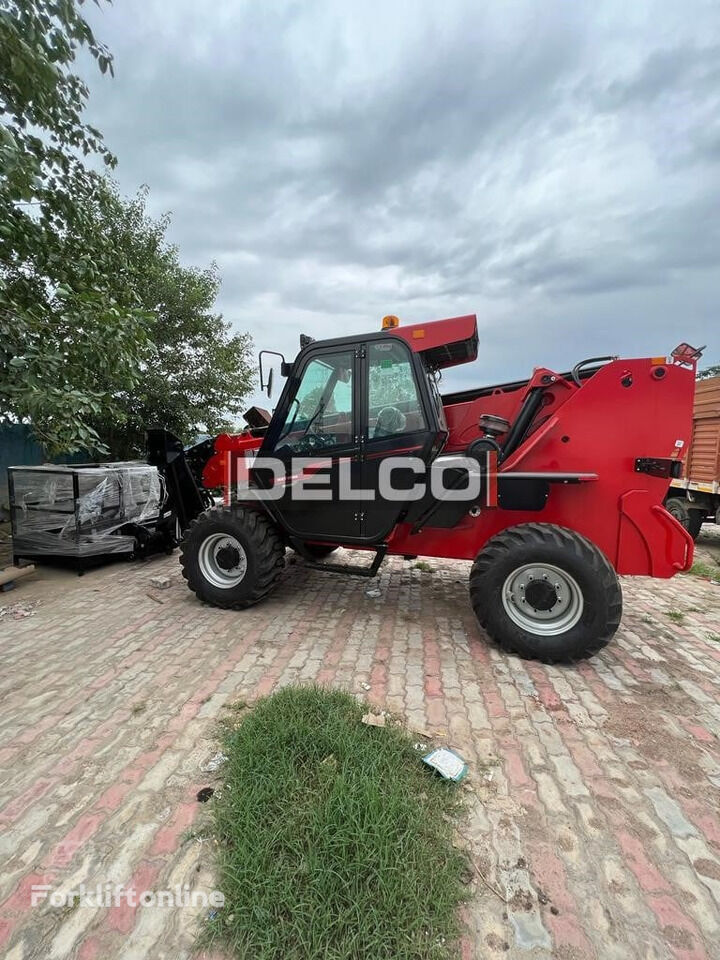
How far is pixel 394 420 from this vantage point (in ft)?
11.6

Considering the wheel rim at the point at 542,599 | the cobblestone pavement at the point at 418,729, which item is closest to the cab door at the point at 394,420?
the wheel rim at the point at 542,599

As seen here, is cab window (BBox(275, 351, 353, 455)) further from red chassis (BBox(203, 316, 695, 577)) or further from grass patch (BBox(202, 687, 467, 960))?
grass patch (BBox(202, 687, 467, 960))

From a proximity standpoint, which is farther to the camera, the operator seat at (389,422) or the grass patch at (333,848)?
the operator seat at (389,422)

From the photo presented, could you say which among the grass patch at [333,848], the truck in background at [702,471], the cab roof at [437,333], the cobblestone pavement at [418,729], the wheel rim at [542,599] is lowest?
the cobblestone pavement at [418,729]

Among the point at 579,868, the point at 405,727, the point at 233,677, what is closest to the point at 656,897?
the point at 579,868

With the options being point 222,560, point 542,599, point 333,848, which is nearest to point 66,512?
point 222,560

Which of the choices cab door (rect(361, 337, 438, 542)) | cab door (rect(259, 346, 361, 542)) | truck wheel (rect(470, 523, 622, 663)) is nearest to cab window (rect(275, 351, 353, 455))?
cab door (rect(259, 346, 361, 542))

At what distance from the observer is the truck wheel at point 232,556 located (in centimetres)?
396

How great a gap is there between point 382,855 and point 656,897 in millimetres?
992

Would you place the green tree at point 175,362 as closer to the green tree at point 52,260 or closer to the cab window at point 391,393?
the green tree at point 52,260

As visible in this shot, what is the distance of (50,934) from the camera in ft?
4.57

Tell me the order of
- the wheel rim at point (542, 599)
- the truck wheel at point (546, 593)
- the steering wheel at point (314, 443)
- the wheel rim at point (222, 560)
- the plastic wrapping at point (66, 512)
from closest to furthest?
the truck wheel at point (546, 593), the wheel rim at point (542, 599), the steering wheel at point (314, 443), the wheel rim at point (222, 560), the plastic wrapping at point (66, 512)

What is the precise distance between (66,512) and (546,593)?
17.8 feet

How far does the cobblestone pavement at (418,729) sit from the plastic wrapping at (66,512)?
1.26 m
